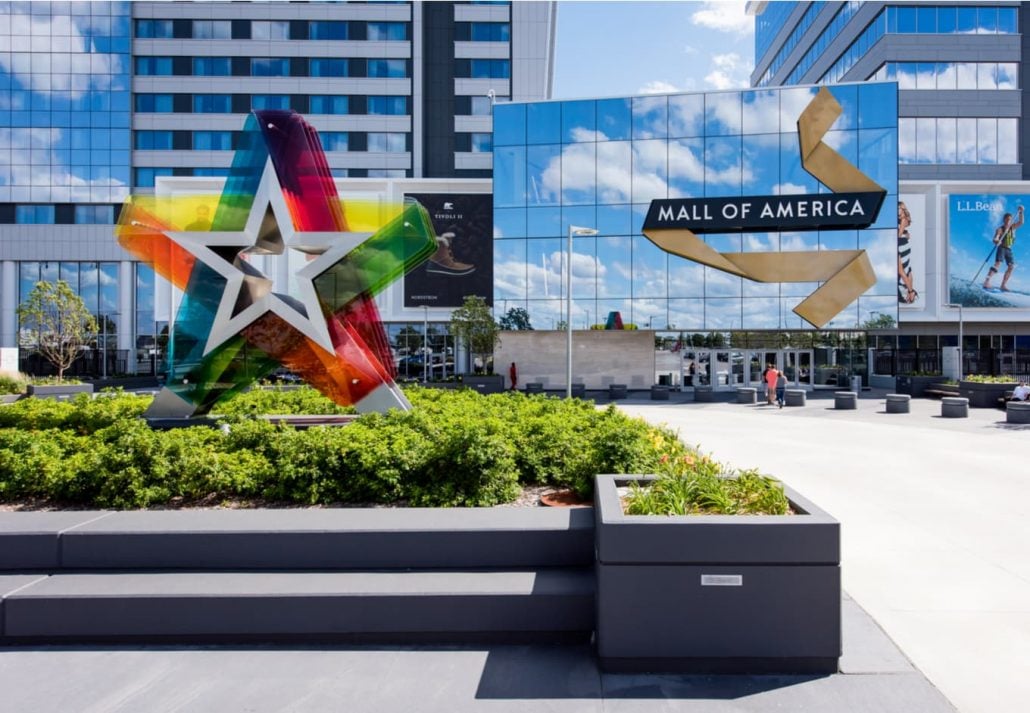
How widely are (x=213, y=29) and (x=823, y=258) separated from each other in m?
48.1

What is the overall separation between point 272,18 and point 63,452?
51.7m

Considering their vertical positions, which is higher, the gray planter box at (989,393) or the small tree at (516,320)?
the small tree at (516,320)

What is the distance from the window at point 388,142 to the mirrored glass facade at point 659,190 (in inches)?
647

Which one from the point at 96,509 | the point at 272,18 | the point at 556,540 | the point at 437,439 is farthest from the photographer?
the point at 272,18

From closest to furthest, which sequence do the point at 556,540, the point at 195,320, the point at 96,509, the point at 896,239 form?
1. the point at 556,540
2. the point at 96,509
3. the point at 195,320
4. the point at 896,239

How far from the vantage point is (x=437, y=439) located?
21.6 feet

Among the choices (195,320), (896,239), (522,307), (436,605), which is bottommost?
A: (436,605)

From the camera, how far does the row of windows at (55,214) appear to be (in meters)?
48.4

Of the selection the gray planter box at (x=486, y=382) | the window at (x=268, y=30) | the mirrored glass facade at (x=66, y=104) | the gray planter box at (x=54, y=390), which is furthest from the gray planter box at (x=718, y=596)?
the mirrored glass facade at (x=66, y=104)

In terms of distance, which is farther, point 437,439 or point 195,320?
point 195,320

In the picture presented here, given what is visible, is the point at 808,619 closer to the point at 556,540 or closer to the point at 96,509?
the point at 556,540

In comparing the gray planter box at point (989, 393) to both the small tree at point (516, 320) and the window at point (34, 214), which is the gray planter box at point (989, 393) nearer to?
the small tree at point (516, 320)

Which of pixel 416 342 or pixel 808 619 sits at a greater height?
pixel 416 342

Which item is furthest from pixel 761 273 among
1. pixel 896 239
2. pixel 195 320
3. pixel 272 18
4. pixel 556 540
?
pixel 272 18
